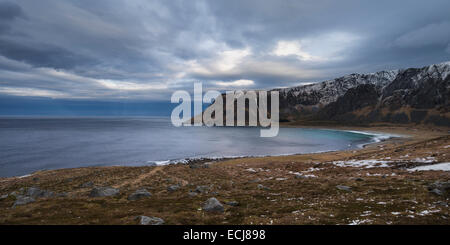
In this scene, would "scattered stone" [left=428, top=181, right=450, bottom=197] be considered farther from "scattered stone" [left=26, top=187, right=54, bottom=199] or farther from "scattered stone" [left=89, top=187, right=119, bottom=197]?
"scattered stone" [left=26, top=187, right=54, bottom=199]

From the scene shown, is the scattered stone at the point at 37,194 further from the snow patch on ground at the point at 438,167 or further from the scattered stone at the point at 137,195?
the snow patch on ground at the point at 438,167

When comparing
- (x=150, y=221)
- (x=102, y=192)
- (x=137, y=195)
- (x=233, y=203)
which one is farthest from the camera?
(x=102, y=192)

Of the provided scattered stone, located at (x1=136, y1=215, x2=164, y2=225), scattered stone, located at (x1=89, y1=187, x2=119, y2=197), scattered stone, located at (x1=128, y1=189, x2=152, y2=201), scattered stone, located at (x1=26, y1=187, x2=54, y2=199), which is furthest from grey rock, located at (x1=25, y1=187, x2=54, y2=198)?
scattered stone, located at (x1=136, y1=215, x2=164, y2=225)

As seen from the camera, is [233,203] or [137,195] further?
[137,195]

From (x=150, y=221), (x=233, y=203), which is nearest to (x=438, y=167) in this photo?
(x=233, y=203)

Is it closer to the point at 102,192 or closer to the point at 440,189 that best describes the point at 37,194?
the point at 102,192

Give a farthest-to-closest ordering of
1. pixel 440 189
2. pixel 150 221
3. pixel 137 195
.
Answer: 1. pixel 137 195
2. pixel 440 189
3. pixel 150 221

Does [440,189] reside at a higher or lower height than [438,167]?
higher

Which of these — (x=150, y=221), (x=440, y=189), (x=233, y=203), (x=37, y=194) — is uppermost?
(x=440, y=189)

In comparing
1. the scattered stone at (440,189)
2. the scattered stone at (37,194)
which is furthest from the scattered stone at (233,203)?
the scattered stone at (37,194)

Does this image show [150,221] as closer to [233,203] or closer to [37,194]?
[233,203]
